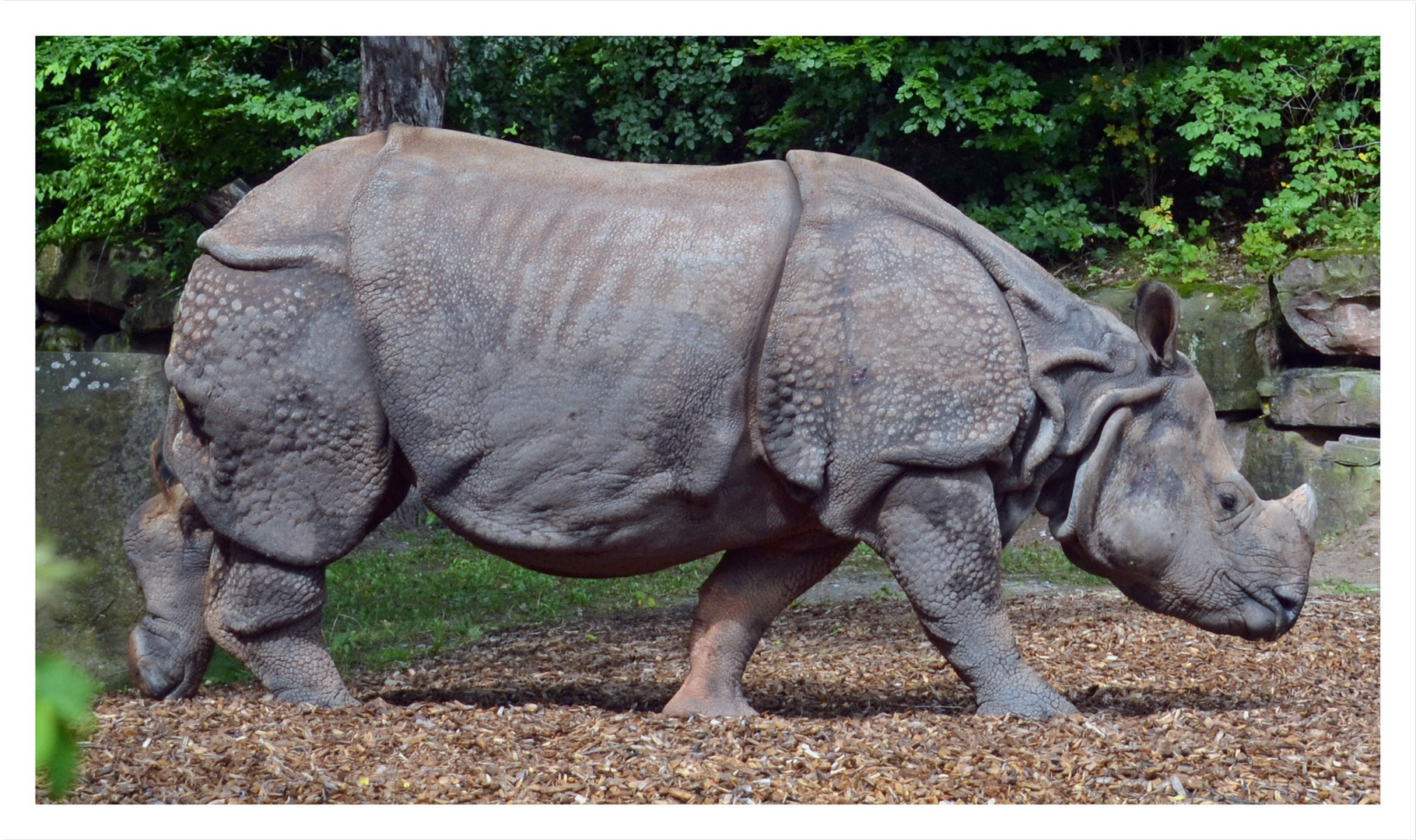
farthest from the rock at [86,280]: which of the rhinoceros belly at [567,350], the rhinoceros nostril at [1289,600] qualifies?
the rhinoceros nostril at [1289,600]

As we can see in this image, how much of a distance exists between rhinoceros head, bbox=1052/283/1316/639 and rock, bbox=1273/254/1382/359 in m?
6.67

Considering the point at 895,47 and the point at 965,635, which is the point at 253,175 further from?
the point at 965,635

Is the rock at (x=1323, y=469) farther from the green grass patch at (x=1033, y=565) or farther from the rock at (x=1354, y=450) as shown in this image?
the green grass patch at (x=1033, y=565)

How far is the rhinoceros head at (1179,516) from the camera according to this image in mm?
5023

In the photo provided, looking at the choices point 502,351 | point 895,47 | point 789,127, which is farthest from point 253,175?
point 502,351

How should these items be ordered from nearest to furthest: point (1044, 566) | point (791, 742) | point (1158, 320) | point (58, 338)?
point (791, 742) → point (1158, 320) → point (1044, 566) → point (58, 338)

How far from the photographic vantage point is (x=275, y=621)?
4.99 m

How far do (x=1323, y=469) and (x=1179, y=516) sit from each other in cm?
687

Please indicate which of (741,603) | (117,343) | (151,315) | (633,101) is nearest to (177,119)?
(151,315)

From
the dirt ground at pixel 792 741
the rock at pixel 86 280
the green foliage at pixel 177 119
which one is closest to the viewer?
the dirt ground at pixel 792 741

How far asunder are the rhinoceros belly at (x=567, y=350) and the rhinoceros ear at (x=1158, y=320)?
4.38 ft

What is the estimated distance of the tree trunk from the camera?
365 inches

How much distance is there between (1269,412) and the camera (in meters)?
11.5

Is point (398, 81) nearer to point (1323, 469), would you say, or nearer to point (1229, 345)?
point (1229, 345)
